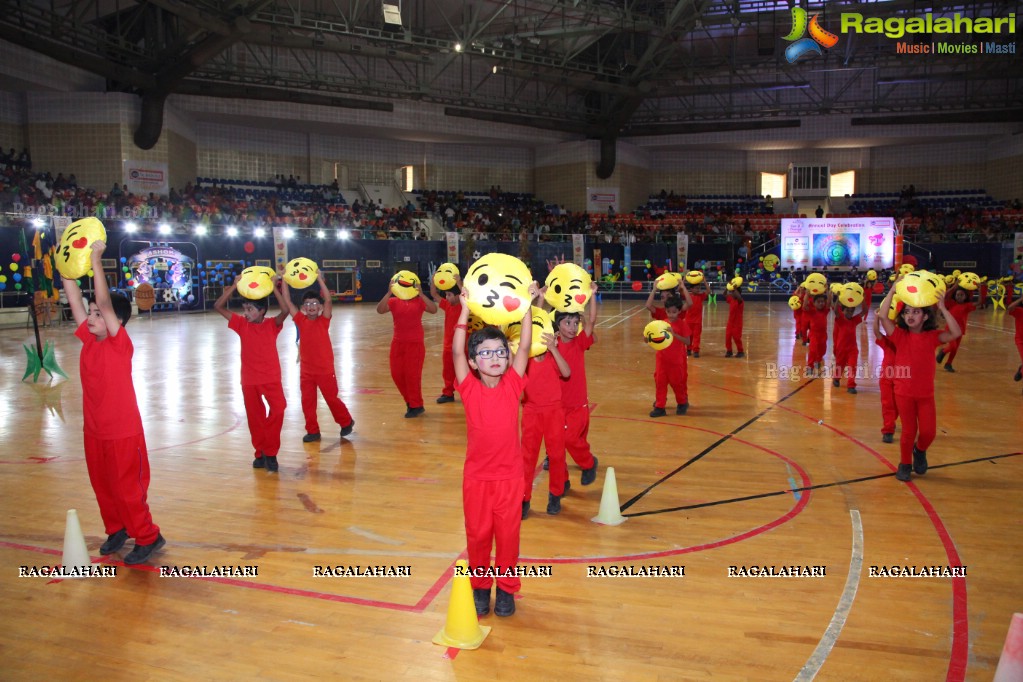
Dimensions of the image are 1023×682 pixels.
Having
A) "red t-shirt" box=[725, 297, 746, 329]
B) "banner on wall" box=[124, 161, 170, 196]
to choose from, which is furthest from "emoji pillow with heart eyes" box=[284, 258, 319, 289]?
"banner on wall" box=[124, 161, 170, 196]

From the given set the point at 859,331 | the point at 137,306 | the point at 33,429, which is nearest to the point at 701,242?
the point at 859,331

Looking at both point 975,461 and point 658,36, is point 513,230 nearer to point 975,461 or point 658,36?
point 658,36

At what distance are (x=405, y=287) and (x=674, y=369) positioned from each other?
372 cm

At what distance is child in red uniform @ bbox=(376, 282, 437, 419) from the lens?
10.0 metres

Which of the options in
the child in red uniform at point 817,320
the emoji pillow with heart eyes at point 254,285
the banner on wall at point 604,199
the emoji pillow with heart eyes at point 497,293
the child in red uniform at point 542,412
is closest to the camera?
the emoji pillow with heart eyes at point 497,293

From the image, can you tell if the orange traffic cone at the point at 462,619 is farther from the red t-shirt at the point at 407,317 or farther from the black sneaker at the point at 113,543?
the red t-shirt at the point at 407,317

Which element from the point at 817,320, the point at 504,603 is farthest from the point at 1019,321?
the point at 504,603

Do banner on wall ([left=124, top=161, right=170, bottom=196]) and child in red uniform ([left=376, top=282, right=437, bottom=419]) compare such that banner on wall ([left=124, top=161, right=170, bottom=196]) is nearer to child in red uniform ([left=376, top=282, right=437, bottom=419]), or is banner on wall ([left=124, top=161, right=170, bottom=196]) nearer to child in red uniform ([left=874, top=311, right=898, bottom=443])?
child in red uniform ([left=376, top=282, right=437, bottom=419])

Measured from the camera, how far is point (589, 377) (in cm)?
1399

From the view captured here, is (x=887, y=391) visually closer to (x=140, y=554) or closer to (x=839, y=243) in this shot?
(x=140, y=554)

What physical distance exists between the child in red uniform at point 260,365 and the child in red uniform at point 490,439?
11.5 ft

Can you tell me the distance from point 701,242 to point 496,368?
3455 cm

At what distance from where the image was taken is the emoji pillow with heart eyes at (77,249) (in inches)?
205

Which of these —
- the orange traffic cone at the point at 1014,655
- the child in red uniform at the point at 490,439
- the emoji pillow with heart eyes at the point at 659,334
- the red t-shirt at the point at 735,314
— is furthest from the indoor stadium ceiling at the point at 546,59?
the orange traffic cone at the point at 1014,655
